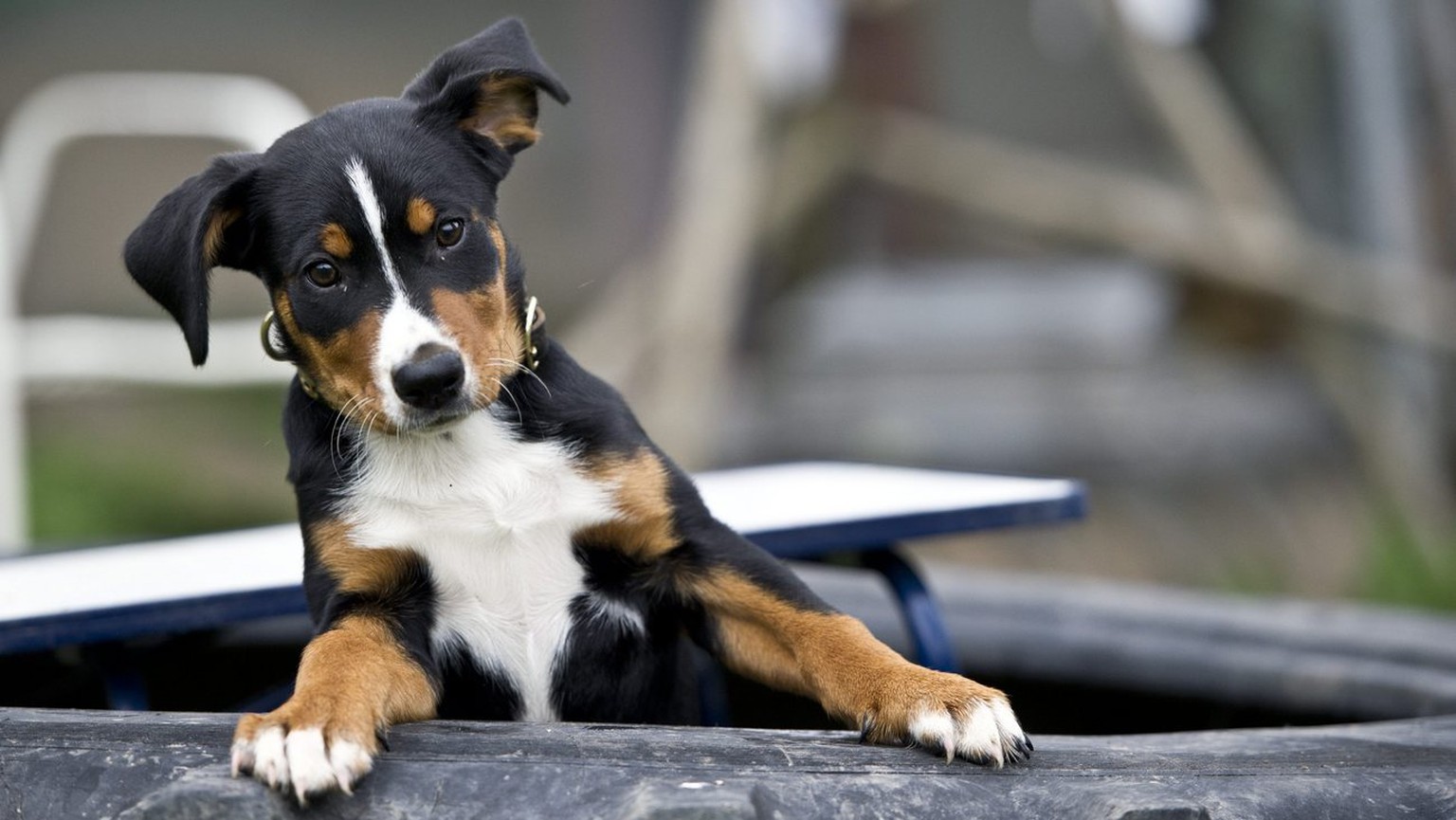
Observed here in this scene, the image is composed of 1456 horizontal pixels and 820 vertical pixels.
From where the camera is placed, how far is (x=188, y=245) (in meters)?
2.37

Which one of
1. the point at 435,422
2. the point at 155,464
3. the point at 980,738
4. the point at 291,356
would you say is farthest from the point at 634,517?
the point at 155,464

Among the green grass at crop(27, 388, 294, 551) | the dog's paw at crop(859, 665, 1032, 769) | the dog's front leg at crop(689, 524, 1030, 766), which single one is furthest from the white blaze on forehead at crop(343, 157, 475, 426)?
the green grass at crop(27, 388, 294, 551)

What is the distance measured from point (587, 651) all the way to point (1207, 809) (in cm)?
103

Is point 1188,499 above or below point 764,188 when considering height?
below

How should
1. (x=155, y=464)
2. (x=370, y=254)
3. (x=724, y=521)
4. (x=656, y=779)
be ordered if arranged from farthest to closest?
(x=155, y=464) < (x=724, y=521) < (x=370, y=254) < (x=656, y=779)

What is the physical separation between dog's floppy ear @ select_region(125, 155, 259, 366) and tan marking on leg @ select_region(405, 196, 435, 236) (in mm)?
262

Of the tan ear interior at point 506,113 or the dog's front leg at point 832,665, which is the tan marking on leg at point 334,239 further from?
the dog's front leg at point 832,665

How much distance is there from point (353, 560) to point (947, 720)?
92cm

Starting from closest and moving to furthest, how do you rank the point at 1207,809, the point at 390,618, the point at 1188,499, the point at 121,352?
the point at 1207,809 < the point at 390,618 < the point at 121,352 < the point at 1188,499

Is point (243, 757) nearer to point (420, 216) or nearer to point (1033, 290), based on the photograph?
point (420, 216)

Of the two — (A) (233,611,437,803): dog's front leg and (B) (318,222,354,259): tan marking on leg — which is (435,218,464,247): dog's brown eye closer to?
(B) (318,222,354,259): tan marking on leg

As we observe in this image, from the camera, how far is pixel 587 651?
2.59m

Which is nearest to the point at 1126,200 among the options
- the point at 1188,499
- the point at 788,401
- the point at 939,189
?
the point at 939,189

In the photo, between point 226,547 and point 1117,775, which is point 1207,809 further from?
point 226,547
